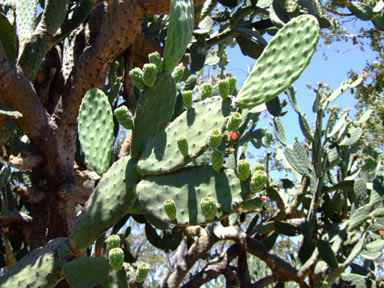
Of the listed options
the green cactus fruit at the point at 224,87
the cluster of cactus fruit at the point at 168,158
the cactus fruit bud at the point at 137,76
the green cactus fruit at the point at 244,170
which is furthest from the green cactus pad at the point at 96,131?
the green cactus fruit at the point at 244,170

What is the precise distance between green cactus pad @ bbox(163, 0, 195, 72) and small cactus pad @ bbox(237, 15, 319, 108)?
33 cm

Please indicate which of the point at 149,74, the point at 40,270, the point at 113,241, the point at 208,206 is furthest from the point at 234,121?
the point at 40,270

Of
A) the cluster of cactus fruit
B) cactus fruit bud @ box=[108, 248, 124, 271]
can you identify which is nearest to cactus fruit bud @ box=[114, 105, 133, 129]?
the cluster of cactus fruit

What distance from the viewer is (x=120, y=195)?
2033mm

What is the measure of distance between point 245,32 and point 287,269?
1.82 m

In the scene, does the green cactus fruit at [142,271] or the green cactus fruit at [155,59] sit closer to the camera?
the green cactus fruit at [142,271]

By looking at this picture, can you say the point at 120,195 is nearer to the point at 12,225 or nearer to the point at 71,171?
the point at 71,171

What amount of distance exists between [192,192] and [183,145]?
0.18 meters

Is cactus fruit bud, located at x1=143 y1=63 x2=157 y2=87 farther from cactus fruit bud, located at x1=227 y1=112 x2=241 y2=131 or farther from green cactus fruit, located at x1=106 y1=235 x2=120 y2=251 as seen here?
green cactus fruit, located at x1=106 y1=235 x2=120 y2=251

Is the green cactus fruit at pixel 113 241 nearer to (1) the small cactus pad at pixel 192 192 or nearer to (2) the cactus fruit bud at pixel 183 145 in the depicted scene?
(1) the small cactus pad at pixel 192 192

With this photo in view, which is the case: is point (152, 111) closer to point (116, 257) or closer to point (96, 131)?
point (96, 131)

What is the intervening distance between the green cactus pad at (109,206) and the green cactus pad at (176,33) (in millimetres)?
466

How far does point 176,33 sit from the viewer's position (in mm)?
2090

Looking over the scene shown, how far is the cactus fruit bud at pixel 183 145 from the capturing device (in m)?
1.83
